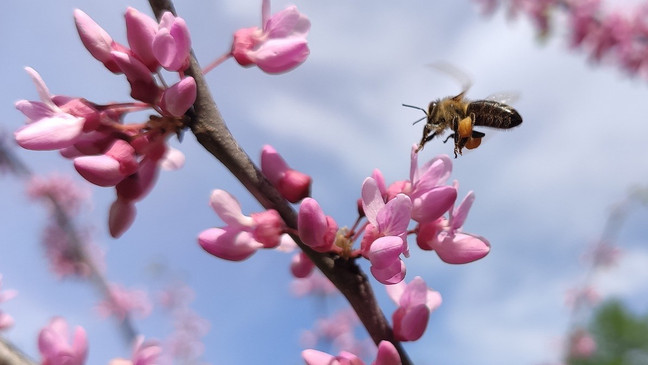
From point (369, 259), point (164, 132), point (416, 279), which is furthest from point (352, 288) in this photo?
point (164, 132)

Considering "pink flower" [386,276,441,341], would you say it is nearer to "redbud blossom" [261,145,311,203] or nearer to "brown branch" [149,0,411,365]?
"brown branch" [149,0,411,365]

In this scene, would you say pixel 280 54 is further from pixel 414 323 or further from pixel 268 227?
pixel 414 323

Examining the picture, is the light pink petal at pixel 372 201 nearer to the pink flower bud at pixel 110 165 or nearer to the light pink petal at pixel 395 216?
the light pink petal at pixel 395 216

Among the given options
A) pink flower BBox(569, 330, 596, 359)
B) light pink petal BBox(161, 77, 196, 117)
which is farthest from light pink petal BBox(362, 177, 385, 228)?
pink flower BBox(569, 330, 596, 359)

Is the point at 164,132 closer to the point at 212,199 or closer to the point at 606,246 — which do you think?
the point at 212,199

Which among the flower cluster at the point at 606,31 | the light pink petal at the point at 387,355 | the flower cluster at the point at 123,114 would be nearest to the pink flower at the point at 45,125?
the flower cluster at the point at 123,114

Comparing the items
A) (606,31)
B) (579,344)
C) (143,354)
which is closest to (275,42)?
(143,354)
